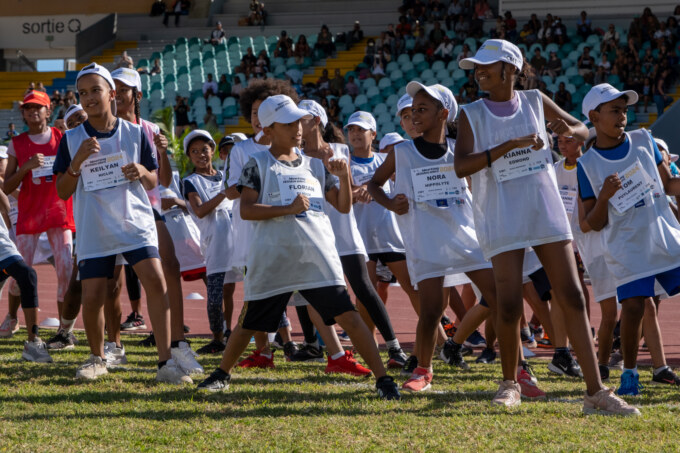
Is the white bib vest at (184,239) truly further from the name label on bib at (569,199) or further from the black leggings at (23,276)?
the name label on bib at (569,199)

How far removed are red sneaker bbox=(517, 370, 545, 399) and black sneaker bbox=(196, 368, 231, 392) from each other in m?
1.82

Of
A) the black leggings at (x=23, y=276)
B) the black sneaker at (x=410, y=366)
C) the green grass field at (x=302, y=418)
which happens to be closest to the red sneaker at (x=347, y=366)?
the green grass field at (x=302, y=418)

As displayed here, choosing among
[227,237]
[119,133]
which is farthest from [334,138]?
[119,133]

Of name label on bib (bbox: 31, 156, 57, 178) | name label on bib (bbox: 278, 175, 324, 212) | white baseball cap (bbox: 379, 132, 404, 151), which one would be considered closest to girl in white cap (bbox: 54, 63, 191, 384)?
name label on bib (bbox: 278, 175, 324, 212)

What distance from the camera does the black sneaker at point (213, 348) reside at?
812 cm

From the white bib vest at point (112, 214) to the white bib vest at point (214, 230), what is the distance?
2.26 metres

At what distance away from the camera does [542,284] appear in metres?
Answer: 7.19

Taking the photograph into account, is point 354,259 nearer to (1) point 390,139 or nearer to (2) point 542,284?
(2) point 542,284

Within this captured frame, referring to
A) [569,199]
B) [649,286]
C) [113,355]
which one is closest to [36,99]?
[113,355]

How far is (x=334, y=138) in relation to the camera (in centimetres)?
770

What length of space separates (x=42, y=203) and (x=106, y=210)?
266 cm

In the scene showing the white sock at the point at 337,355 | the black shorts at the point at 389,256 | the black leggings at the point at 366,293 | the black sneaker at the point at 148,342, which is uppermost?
the black shorts at the point at 389,256

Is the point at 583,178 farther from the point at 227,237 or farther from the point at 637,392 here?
the point at 227,237

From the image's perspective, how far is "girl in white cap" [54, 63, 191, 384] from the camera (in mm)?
5973
